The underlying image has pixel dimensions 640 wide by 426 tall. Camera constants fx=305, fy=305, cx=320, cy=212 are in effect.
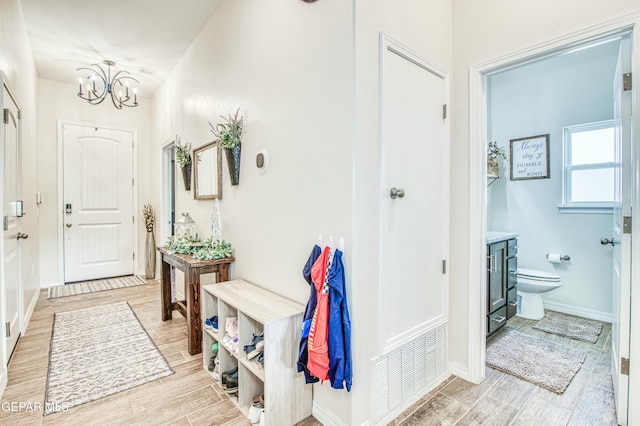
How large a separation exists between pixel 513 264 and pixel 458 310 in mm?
1306

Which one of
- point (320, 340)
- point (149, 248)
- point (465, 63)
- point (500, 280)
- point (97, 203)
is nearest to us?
point (320, 340)

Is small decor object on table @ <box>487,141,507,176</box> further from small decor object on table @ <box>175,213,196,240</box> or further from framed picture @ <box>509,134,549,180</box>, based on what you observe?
small decor object on table @ <box>175,213,196,240</box>

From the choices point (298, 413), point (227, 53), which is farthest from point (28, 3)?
point (298, 413)

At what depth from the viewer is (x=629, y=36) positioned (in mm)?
1571

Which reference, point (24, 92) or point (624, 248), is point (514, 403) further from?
point (24, 92)

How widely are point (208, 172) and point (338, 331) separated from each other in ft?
7.53

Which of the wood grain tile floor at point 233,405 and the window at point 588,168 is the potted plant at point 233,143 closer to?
the wood grain tile floor at point 233,405

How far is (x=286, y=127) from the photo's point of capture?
6.49 ft

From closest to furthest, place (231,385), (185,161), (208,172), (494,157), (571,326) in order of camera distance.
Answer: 1. (231,385)
2. (571,326)
3. (208,172)
4. (185,161)
5. (494,157)

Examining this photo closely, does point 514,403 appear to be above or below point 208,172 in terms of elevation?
below

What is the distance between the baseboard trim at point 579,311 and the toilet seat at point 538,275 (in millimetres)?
413

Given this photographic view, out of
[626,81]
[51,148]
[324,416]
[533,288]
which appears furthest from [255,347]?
[51,148]

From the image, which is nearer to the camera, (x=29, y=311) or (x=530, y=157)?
(x=29, y=311)

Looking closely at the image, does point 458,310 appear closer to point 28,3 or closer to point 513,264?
point 513,264
